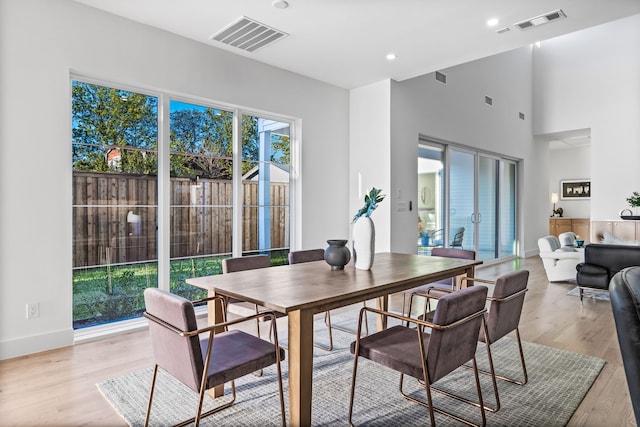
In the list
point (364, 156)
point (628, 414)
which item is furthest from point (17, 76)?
point (628, 414)

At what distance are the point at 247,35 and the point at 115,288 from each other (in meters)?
2.68

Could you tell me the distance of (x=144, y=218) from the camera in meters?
3.78

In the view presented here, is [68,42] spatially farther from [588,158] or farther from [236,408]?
[588,158]

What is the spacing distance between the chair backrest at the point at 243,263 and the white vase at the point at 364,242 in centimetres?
78

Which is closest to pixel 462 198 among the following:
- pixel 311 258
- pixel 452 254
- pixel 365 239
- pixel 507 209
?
pixel 507 209

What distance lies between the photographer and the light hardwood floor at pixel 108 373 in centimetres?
215

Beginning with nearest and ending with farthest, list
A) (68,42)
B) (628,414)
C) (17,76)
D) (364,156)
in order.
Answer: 1. (628,414)
2. (17,76)
3. (68,42)
4. (364,156)

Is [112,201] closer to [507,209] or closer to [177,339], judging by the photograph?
[177,339]

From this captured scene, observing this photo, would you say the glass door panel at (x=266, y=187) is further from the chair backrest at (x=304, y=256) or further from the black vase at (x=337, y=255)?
the black vase at (x=337, y=255)

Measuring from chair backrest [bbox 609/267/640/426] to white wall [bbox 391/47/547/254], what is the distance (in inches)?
162

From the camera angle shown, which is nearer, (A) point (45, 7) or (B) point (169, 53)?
(A) point (45, 7)

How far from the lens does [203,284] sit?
2236mm

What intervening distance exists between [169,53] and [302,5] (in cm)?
143

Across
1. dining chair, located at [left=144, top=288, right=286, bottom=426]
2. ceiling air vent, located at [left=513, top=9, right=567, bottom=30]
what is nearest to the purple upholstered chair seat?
dining chair, located at [left=144, top=288, right=286, bottom=426]
